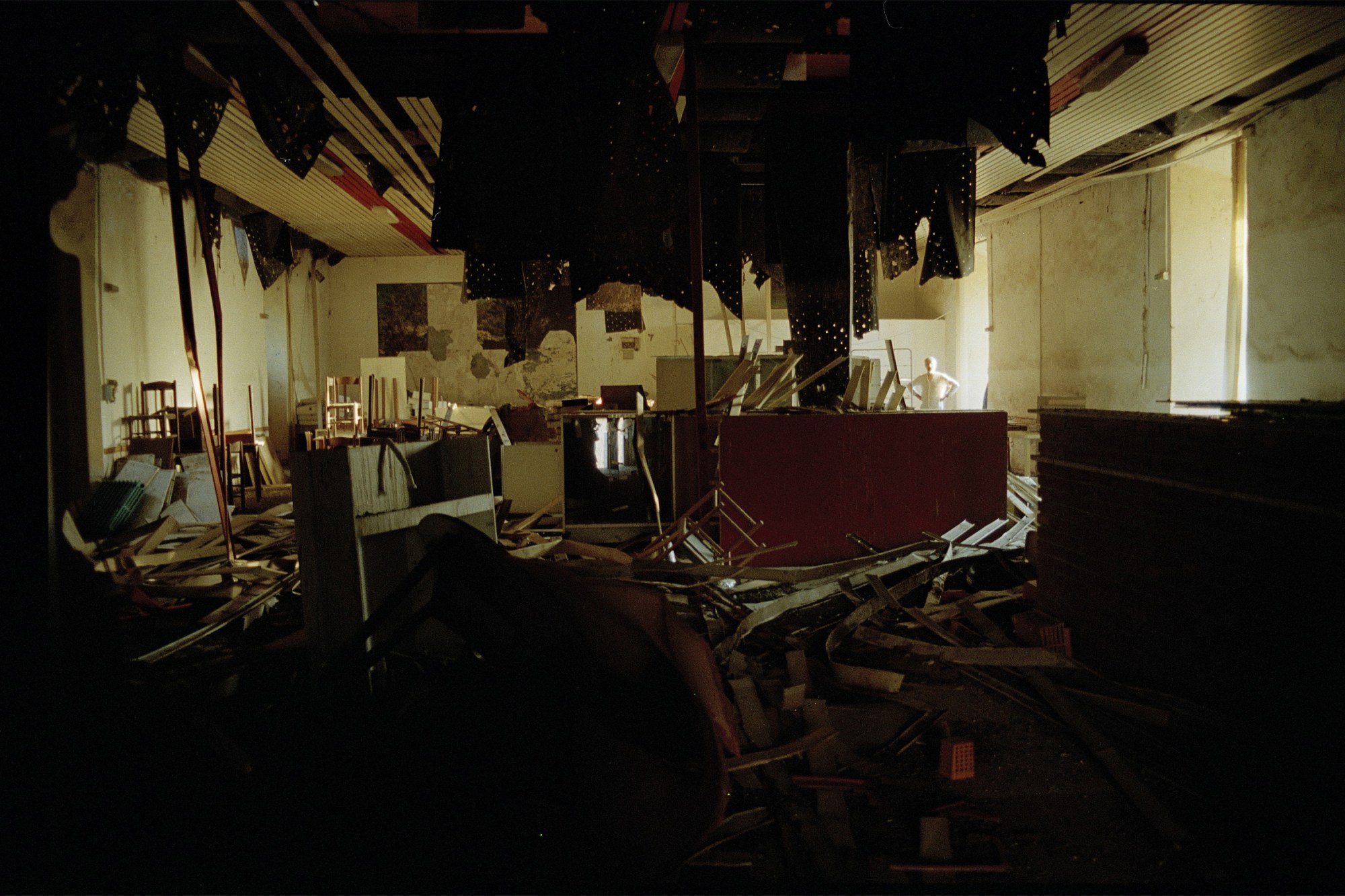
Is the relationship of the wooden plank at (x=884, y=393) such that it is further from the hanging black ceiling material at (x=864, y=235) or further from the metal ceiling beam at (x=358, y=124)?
the metal ceiling beam at (x=358, y=124)

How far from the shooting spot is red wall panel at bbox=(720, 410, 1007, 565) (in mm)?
5656

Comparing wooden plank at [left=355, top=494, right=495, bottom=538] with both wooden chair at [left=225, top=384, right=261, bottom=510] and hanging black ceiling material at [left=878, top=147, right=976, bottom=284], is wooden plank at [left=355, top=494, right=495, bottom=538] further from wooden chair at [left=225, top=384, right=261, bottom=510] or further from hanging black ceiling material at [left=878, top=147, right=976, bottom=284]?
wooden chair at [left=225, top=384, right=261, bottom=510]

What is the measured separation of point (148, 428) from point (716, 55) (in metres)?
8.18

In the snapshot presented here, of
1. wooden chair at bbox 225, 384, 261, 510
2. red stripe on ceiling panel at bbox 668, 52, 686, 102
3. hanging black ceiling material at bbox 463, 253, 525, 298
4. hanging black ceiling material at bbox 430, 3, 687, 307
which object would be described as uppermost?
red stripe on ceiling panel at bbox 668, 52, 686, 102

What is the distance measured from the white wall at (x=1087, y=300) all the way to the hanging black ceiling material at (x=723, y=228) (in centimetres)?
490

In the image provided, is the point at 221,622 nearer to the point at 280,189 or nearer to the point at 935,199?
the point at 935,199

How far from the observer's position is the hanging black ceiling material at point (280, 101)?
4.16m

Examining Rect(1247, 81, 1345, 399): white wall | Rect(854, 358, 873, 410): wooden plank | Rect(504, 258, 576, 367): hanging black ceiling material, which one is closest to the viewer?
Rect(504, 258, 576, 367): hanging black ceiling material

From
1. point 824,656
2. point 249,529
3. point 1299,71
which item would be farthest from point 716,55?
point 249,529

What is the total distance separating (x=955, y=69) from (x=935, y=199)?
1.72 m

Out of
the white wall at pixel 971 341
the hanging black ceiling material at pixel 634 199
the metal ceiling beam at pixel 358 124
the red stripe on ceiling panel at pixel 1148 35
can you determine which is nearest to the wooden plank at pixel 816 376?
the hanging black ceiling material at pixel 634 199

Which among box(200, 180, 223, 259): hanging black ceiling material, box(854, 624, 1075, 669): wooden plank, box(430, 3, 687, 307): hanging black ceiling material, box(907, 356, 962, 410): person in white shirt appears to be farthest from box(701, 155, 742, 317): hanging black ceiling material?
box(200, 180, 223, 259): hanging black ceiling material

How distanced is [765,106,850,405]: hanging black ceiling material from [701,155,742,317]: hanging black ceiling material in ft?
2.72

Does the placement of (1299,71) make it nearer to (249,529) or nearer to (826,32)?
(826,32)
